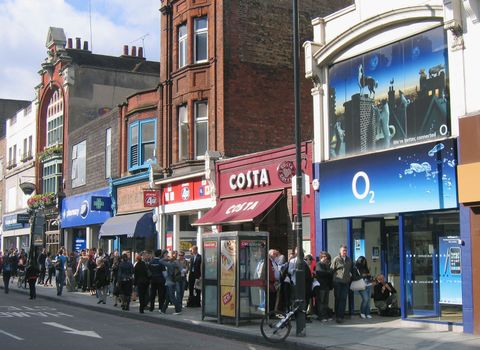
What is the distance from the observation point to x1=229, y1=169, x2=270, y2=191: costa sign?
2033 centimetres

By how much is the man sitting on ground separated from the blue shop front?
17817 mm

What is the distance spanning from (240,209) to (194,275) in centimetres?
262

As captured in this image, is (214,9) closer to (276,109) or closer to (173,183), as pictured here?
(276,109)

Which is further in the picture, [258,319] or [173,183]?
[173,183]

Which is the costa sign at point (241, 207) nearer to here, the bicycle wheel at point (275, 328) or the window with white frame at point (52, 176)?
the bicycle wheel at point (275, 328)

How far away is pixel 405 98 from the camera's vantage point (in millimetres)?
15281

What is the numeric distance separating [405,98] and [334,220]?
407cm

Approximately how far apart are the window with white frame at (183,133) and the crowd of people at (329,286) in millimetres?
9252

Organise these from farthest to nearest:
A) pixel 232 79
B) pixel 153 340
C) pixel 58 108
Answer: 1. pixel 58 108
2. pixel 232 79
3. pixel 153 340

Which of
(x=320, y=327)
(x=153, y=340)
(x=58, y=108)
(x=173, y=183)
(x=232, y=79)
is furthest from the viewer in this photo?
(x=58, y=108)

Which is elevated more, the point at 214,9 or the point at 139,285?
the point at 214,9

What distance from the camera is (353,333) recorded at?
13516 mm

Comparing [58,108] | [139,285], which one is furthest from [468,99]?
[58,108]

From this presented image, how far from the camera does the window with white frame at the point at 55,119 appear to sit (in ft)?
132
